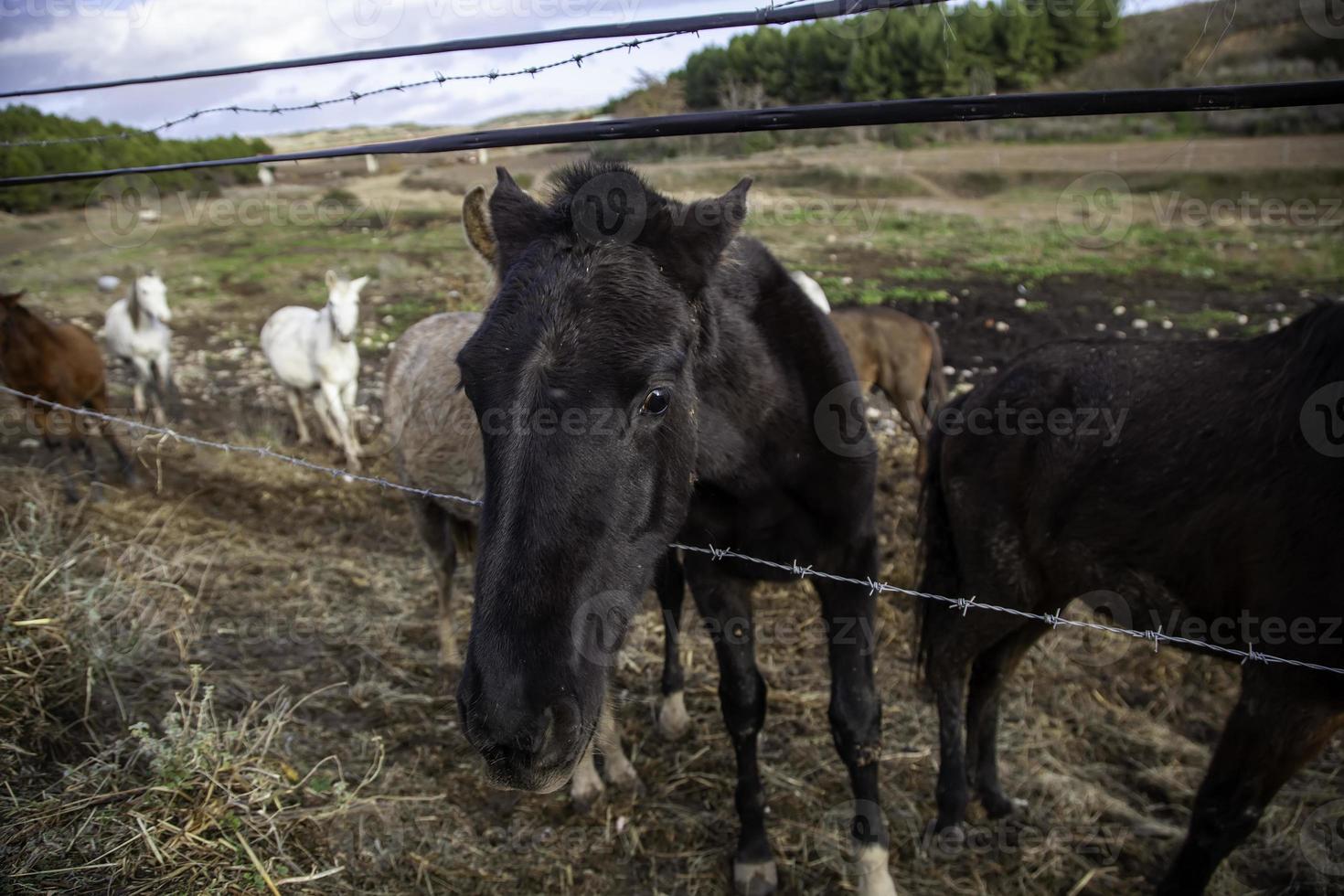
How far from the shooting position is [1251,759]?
2721mm

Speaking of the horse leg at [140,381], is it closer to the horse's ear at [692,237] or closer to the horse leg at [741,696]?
the horse leg at [741,696]

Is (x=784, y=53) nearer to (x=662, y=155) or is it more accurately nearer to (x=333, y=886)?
(x=662, y=155)

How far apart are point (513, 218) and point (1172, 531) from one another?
2.73 meters

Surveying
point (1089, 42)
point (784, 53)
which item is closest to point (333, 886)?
point (784, 53)

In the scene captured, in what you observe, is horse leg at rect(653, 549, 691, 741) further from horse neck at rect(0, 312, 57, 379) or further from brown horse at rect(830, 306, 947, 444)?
horse neck at rect(0, 312, 57, 379)

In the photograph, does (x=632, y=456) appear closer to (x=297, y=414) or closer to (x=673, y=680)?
(x=673, y=680)

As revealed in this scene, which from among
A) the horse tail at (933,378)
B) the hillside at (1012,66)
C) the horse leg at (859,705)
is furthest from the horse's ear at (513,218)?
the hillside at (1012,66)

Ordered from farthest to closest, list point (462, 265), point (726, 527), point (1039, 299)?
point (462, 265), point (1039, 299), point (726, 527)

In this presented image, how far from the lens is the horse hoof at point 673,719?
441 centimetres

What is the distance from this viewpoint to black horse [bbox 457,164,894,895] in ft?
6.19

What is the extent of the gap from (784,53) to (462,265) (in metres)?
18.6

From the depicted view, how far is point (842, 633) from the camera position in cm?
321

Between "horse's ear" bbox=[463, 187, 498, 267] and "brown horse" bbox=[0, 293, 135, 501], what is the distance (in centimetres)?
608

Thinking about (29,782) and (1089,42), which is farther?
(1089,42)
